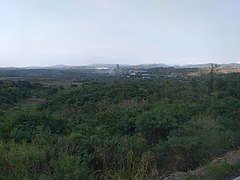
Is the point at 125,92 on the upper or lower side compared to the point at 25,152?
lower

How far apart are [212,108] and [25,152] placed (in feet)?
43.3

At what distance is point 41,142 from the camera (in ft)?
28.2

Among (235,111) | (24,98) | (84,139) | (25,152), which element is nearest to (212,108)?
(235,111)

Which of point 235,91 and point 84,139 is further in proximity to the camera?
point 235,91

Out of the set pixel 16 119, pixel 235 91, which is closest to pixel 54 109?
pixel 235 91

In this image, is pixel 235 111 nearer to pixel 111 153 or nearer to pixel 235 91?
pixel 111 153

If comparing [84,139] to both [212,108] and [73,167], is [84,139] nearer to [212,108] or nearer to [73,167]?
[73,167]

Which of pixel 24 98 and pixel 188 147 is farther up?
pixel 188 147

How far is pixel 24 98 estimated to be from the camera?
5738cm

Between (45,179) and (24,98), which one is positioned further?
(24,98)

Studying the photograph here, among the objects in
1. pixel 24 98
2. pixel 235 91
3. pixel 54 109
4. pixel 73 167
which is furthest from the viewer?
pixel 24 98

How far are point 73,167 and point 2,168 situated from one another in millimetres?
1219

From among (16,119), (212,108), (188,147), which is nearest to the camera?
(188,147)

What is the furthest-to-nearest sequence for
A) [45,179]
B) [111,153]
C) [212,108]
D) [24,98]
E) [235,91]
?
[24,98]
[235,91]
[212,108]
[111,153]
[45,179]
